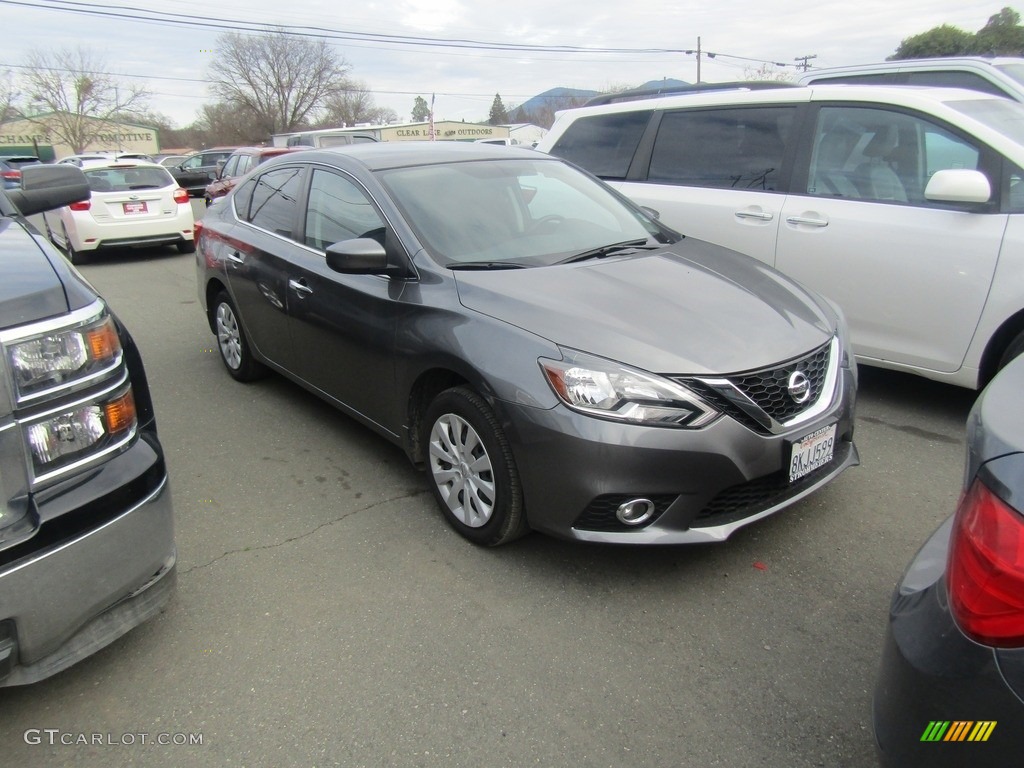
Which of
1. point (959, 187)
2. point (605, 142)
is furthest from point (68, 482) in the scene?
point (605, 142)

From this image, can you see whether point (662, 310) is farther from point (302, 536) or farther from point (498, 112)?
point (498, 112)

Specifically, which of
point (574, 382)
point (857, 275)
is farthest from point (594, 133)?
point (574, 382)

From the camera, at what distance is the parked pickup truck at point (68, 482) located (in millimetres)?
1896

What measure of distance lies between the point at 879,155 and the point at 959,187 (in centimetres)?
83

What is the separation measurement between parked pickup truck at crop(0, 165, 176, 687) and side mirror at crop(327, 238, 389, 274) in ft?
3.69

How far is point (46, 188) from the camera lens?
3.41 meters

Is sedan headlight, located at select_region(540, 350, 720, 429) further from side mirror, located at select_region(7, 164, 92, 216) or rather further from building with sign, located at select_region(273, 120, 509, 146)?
building with sign, located at select_region(273, 120, 509, 146)

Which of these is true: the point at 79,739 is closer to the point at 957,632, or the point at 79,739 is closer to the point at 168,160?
the point at 957,632

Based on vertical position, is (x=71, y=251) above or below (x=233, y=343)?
below

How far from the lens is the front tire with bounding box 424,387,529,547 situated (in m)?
2.88

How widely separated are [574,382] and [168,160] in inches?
1327

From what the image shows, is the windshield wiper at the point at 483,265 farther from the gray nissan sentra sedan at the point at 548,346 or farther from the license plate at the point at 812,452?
the license plate at the point at 812,452

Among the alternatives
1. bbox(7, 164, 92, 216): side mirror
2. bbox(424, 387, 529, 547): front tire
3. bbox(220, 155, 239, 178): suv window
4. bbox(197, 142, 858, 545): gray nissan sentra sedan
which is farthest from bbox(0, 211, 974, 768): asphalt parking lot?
bbox(220, 155, 239, 178): suv window

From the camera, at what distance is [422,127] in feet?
196
